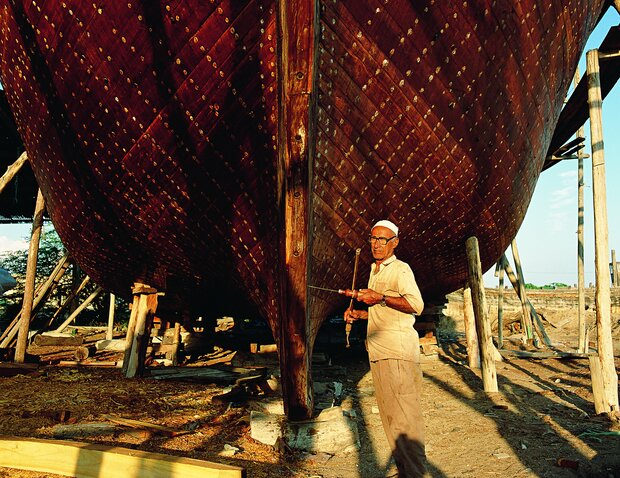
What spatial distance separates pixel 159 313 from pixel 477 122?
6594 mm

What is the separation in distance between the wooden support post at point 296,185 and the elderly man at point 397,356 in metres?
0.54

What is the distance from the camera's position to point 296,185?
2830 mm

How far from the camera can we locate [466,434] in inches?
158

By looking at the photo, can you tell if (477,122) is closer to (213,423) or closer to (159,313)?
(213,423)

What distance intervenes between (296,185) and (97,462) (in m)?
1.89

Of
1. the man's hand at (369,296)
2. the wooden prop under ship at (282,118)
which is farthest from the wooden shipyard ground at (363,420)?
the man's hand at (369,296)

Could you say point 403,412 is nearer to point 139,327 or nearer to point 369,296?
point 369,296

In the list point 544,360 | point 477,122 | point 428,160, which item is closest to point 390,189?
point 428,160

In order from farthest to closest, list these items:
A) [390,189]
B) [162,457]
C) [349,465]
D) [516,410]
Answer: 1. [516,410]
2. [390,189]
3. [349,465]
4. [162,457]

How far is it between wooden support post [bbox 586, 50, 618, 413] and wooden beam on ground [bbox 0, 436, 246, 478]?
4033mm

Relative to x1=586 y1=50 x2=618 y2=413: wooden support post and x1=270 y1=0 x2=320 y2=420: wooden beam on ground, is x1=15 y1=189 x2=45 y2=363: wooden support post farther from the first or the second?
x1=586 y1=50 x2=618 y2=413: wooden support post

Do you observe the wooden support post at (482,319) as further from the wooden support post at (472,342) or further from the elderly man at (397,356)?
the elderly man at (397,356)

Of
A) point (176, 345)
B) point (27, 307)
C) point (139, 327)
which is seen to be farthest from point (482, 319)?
point (27, 307)

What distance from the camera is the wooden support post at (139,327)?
245 inches
